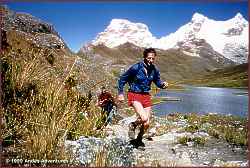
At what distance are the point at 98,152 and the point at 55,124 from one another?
975 millimetres

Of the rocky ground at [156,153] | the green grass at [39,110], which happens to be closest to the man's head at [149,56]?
the green grass at [39,110]

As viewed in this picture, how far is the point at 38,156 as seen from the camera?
20.5 feet

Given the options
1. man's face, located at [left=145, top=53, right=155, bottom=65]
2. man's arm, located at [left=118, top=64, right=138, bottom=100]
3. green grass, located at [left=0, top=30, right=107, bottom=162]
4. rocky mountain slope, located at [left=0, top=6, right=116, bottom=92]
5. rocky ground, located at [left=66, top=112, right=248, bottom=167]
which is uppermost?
rocky mountain slope, located at [left=0, top=6, right=116, bottom=92]

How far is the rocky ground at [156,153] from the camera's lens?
20.6 ft

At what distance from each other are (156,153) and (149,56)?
69.5 inches

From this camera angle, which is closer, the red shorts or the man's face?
the man's face

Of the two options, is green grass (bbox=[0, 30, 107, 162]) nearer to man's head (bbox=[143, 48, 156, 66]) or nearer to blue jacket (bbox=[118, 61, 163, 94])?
blue jacket (bbox=[118, 61, 163, 94])

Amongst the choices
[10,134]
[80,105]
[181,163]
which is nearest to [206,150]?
[181,163]

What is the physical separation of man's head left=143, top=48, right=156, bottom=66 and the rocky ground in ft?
4.48

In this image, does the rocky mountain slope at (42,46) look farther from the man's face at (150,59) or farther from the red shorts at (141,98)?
the man's face at (150,59)

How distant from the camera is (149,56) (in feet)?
24.2

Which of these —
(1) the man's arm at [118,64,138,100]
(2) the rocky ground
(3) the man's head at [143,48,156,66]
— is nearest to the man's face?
(3) the man's head at [143,48,156,66]

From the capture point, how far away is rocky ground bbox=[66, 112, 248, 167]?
6273 millimetres

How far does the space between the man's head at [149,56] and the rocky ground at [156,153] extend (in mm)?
1367
